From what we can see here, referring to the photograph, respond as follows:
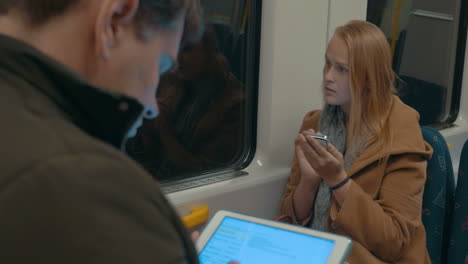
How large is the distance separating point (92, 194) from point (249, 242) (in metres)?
0.90

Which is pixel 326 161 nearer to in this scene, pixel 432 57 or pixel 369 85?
pixel 369 85

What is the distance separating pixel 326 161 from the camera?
1805mm

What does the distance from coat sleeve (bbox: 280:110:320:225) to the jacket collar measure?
155cm

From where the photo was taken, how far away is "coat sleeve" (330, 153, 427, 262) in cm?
182

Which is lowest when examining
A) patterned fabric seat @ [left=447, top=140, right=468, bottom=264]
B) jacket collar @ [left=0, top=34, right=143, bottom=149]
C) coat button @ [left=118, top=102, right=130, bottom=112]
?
patterned fabric seat @ [left=447, top=140, right=468, bottom=264]

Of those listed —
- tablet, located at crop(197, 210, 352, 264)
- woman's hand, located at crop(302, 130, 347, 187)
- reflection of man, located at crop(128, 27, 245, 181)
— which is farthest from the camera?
reflection of man, located at crop(128, 27, 245, 181)

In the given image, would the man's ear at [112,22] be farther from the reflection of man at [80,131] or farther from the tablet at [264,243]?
the tablet at [264,243]

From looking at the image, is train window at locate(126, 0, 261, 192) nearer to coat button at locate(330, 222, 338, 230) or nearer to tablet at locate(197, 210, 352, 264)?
coat button at locate(330, 222, 338, 230)

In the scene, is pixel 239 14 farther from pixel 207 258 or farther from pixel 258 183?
pixel 207 258

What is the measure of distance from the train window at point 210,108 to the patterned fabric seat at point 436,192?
703mm

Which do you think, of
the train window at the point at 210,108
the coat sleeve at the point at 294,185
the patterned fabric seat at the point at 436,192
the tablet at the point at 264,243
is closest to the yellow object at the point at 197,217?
the train window at the point at 210,108

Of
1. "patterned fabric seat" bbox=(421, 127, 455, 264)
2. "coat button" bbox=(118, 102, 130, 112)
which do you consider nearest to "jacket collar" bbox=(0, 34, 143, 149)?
"coat button" bbox=(118, 102, 130, 112)

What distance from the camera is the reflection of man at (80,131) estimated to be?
1.45 ft

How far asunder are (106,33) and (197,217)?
56.5 inches
